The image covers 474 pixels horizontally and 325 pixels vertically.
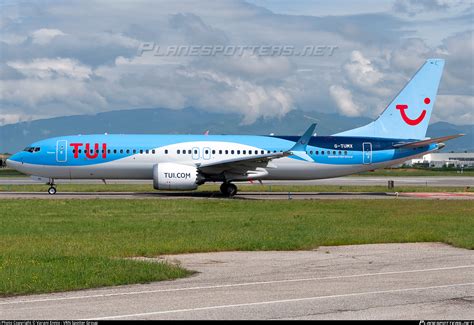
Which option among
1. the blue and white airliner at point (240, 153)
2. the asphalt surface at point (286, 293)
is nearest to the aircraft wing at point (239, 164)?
the blue and white airliner at point (240, 153)

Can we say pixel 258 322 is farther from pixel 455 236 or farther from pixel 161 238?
pixel 455 236

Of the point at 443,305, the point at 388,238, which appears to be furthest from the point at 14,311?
the point at 388,238

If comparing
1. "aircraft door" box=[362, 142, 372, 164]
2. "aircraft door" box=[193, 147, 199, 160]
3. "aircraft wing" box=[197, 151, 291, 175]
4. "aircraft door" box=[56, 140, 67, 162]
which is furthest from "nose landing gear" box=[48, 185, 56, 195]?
"aircraft door" box=[362, 142, 372, 164]

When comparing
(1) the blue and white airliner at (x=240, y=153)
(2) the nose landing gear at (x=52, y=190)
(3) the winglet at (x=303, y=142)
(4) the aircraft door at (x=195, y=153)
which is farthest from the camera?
(2) the nose landing gear at (x=52, y=190)

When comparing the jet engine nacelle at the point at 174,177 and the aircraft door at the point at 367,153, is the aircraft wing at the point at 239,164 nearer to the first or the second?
the jet engine nacelle at the point at 174,177

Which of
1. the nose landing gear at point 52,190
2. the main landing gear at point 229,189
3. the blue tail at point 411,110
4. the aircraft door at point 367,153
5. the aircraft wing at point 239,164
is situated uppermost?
the blue tail at point 411,110

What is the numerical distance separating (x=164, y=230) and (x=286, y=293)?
11.0 meters

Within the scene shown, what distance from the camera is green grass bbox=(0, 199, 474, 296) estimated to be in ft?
48.0

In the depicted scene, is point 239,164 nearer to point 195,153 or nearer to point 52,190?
point 195,153

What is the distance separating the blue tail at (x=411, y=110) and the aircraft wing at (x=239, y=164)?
7.29 meters

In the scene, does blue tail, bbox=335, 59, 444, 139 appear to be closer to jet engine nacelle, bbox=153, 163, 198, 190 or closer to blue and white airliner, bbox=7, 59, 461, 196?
blue and white airliner, bbox=7, 59, 461, 196

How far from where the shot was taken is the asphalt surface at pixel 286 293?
10914mm

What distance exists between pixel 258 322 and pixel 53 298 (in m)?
3.97

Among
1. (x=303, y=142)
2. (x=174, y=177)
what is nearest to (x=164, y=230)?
(x=174, y=177)
